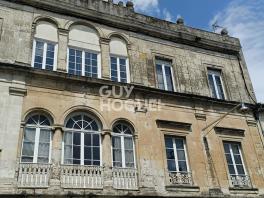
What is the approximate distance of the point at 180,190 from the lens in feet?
42.0

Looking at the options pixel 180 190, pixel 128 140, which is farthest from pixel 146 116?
pixel 180 190

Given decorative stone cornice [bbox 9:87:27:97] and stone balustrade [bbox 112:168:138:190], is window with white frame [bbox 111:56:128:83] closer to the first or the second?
A: decorative stone cornice [bbox 9:87:27:97]

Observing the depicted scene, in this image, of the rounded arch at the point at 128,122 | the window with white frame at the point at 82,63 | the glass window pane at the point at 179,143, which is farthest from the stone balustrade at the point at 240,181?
the window with white frame at the point at 82,63

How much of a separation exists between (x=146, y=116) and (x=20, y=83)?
17.2 ft

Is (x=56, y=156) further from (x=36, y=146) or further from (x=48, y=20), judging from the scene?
A: (x=48, y=20)

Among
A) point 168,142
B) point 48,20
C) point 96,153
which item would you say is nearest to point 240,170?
point 168,142

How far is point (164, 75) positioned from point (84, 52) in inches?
160

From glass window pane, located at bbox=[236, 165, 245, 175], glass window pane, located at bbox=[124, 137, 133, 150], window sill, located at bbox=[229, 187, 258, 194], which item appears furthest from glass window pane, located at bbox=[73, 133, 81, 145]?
glass window pane, located at bbox=[236, 165, 245, 175]

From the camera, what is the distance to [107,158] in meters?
12.2

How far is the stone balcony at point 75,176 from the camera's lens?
1073 centimetres

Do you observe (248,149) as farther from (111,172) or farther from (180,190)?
(111,172)

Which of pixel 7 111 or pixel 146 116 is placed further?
pixel 146 116

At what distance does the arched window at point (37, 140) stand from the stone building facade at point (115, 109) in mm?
36

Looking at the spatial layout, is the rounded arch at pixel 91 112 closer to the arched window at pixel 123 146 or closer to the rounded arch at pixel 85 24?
the arched window at pixel 123 146
